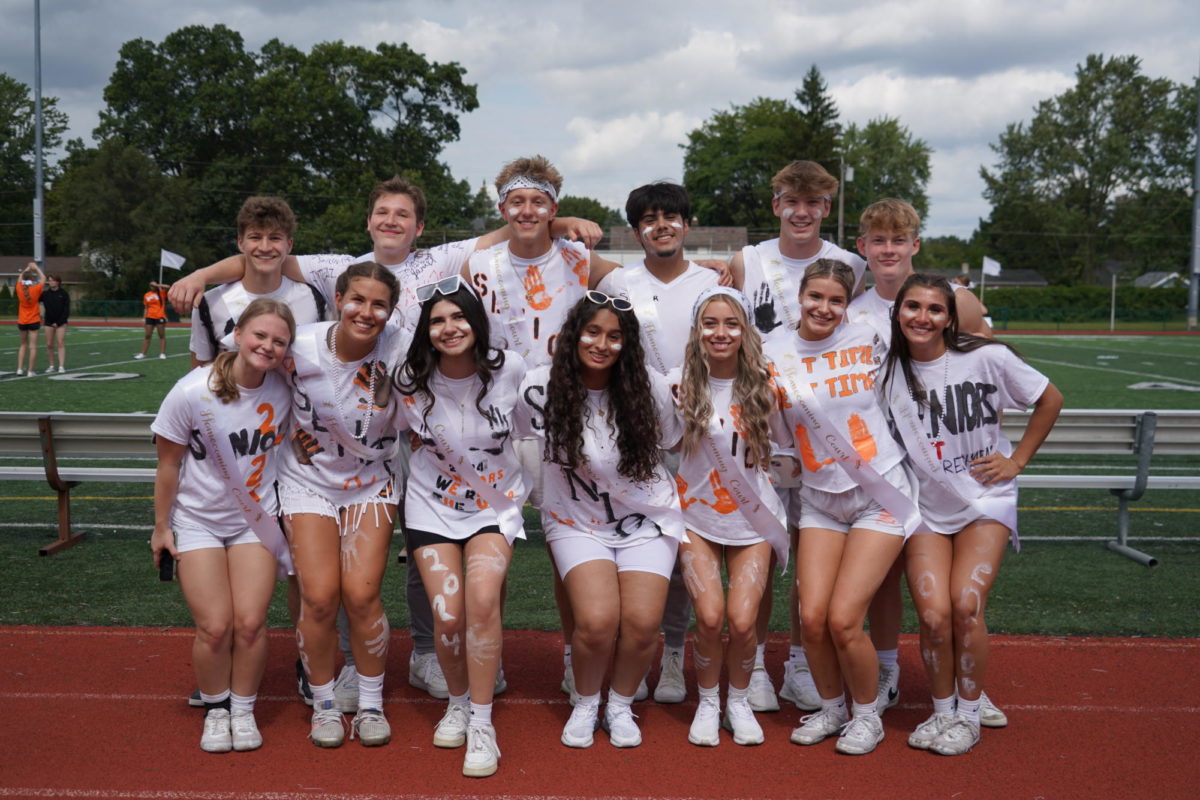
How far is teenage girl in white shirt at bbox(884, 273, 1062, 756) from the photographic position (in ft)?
12.7

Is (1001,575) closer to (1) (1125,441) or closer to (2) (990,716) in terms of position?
(1) (1125,441)

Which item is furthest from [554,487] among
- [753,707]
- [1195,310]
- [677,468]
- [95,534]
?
[1195,310]

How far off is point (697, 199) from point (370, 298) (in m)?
70.8

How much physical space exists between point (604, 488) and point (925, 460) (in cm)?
128

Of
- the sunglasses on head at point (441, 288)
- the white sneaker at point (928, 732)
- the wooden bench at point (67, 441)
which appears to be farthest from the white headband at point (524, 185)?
the wooden bench at point (67, 441)

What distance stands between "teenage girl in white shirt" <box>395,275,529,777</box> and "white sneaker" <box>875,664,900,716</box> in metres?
1.62

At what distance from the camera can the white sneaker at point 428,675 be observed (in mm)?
4379

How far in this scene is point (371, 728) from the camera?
153 inches

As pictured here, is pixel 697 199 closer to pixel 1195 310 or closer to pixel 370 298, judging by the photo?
pixel 1195 310

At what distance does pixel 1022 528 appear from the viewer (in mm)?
7488

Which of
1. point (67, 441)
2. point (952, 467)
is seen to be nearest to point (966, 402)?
point (952, 467)

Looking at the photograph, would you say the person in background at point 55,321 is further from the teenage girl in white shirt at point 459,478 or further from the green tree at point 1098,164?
the green tree at point 1098,164

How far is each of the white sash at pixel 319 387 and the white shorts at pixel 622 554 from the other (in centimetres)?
89

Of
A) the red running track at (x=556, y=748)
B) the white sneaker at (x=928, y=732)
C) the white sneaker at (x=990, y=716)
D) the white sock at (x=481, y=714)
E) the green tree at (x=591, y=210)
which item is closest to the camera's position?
the red running track at (x=556, y=748)
